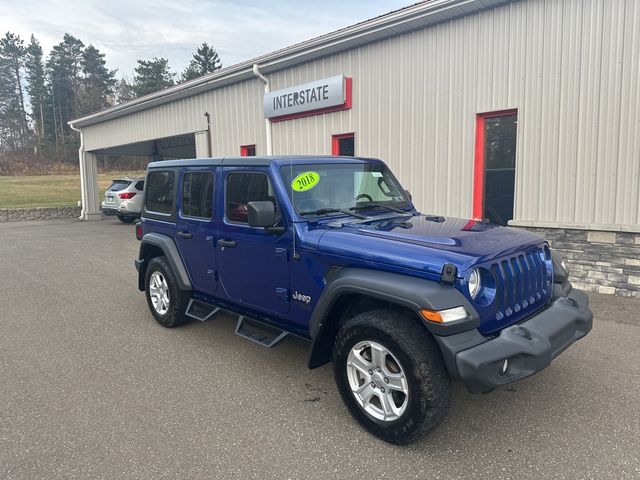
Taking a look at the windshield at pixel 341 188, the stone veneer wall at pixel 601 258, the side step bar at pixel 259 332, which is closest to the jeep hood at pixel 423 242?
the windshield at pixel 341 188

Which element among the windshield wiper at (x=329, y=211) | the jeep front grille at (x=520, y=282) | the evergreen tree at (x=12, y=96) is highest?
the evergreen tree at (x=12, y=96)

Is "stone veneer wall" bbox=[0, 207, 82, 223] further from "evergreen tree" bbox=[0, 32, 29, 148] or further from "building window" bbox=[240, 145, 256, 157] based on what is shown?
"evergreen tree" bbox=[0, 32, 29, 148]

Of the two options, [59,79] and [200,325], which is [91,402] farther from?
[59,79]

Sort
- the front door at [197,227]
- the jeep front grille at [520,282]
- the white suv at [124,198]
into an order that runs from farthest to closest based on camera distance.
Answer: the white suv at [124,198] → the front door at [197,227] → the jeep front grille at [520,282]

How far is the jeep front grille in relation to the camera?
3006 millimetres

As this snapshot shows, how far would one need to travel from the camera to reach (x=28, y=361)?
176 inches

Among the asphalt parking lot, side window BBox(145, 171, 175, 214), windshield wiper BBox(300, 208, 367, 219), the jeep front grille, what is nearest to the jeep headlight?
the jeep front grille

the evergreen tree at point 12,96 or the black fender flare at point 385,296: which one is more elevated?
the evergreen tree at point 12,96

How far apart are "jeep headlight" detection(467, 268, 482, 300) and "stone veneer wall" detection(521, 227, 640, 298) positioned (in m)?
4.79

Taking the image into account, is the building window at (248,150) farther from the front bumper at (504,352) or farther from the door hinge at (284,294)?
the front bumper at (504,352)

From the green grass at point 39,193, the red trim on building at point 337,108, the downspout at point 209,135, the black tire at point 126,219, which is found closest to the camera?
the red trim on building at point 337,108

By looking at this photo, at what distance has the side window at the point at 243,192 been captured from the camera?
3.93 metres

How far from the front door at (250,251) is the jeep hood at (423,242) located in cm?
50

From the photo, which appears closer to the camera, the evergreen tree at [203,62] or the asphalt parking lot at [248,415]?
the asphalt parking lot at [248,415]
